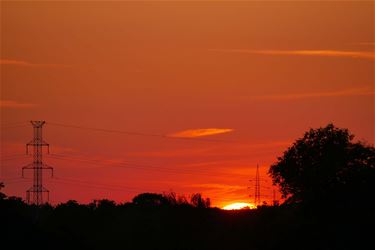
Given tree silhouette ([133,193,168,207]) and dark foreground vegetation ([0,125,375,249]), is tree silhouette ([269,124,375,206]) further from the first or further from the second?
tree silhouette ([133,193,168,207])

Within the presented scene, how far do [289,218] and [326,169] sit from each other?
549 cm

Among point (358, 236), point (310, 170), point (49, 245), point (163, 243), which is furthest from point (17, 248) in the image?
point (310, 170)

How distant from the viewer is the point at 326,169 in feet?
296

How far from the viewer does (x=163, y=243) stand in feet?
269

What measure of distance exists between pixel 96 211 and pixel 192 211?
44.7 feet

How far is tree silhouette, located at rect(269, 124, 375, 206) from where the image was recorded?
292 feet

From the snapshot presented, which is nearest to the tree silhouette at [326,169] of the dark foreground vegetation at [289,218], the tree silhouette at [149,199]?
the dark foreground vegetation at [289,218]

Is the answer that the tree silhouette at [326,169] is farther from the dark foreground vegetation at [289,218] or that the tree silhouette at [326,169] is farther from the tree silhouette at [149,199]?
the tree silhouette at [149,199]

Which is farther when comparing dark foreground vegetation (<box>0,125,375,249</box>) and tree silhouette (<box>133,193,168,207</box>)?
tree silhouette (<box>133,193,168,207</box>)

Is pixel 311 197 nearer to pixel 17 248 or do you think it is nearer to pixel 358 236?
pixel 358 236

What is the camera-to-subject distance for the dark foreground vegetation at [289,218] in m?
81.2

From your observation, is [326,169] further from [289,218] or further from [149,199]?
[149,199]

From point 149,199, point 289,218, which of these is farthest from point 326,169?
point 149,199

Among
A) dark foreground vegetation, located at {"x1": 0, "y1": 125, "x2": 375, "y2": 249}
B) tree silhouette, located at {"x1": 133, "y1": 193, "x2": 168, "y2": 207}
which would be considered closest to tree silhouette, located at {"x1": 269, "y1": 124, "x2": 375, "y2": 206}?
dark foreground vegetation, located at {"x1": 0, "y1": 125, "x2": 375, "y2": 249}
